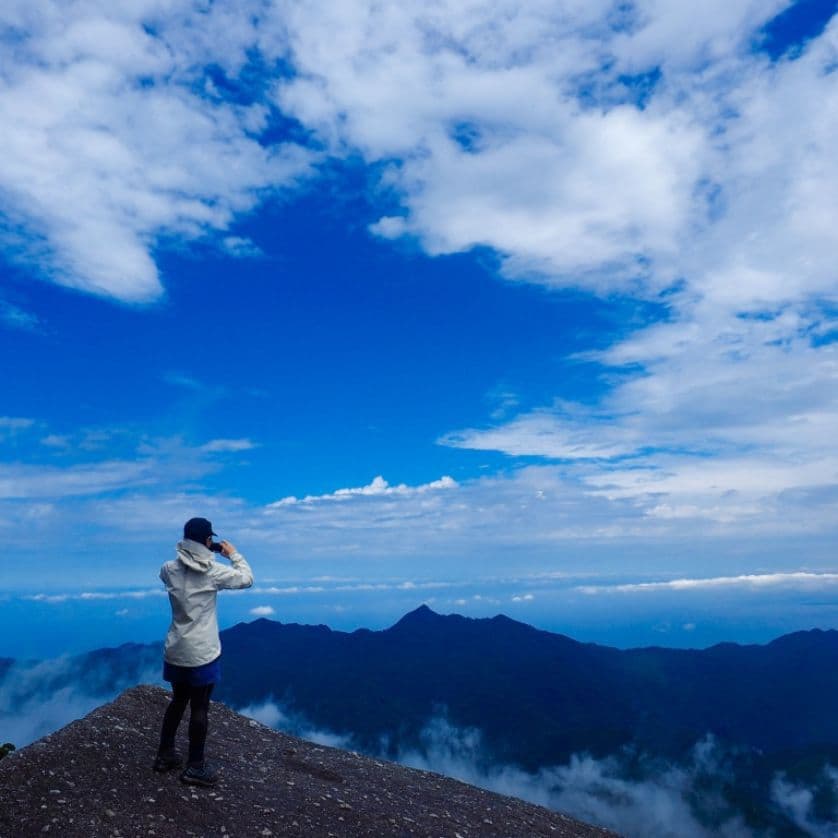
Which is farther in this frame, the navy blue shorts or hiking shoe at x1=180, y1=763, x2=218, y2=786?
hiking shoe at x1=180, y1=763, x2=218, y2=786

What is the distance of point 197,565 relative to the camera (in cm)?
1241

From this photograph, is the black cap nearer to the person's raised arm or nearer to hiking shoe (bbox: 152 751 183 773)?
the person's raised arm

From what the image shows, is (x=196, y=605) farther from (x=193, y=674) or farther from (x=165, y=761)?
(x=165, y=761)

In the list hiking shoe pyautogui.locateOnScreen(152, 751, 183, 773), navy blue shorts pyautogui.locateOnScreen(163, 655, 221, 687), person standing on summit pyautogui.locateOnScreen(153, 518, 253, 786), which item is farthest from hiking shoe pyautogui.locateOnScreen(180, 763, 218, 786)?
navy blue shorts pyautogui.locateOnScreen(163, 655, 221, 687)

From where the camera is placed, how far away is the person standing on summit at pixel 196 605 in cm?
1252

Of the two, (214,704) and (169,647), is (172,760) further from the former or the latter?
(214,704)

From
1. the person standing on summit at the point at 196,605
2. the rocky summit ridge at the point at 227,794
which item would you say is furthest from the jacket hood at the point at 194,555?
the rocky summit ridge at the point at 227,794

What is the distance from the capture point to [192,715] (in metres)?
13.1

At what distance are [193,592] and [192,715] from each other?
2480mm

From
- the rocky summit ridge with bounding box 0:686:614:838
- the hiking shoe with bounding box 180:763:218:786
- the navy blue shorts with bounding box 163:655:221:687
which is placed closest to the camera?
the rocky summit ridge with bounding box 0:686:614:838

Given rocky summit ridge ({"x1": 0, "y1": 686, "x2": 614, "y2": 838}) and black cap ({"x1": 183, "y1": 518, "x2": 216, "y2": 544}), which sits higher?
black cap ({"x1": 183, "y1": 518, "x2": 216, "y2": 544})

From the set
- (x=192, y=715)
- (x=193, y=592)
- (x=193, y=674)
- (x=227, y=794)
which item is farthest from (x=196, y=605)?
(x=227, y=794)

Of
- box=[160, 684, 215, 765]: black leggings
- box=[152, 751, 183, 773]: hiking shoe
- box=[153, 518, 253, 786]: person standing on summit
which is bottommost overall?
box=[152, 751, 183, 773]: hiking shoe

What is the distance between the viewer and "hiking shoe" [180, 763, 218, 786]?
44.8 feet
